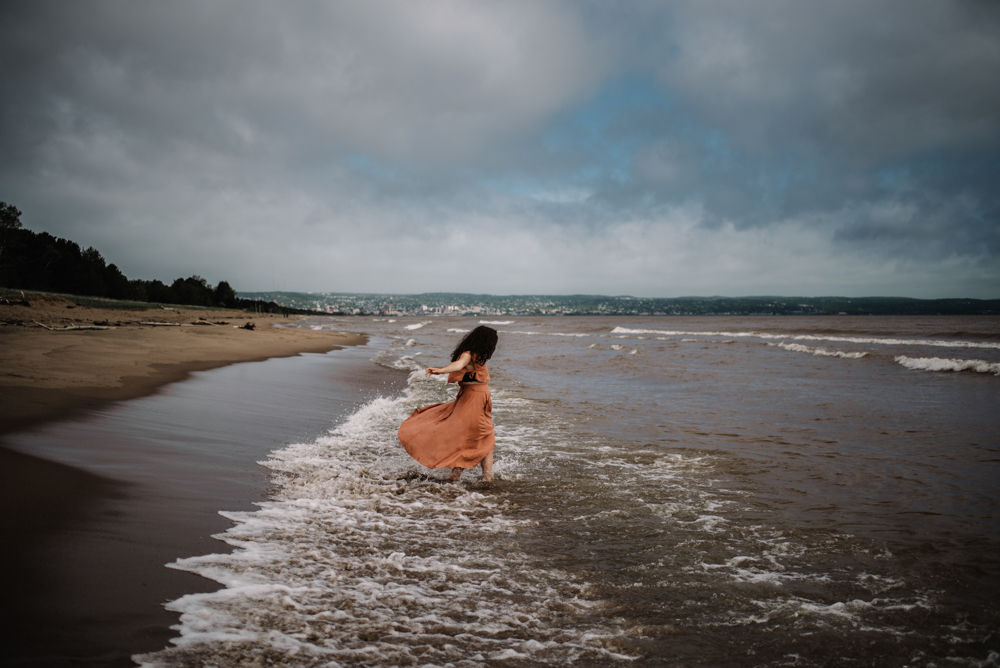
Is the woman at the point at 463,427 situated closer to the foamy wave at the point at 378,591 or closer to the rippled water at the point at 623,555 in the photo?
the rippled water at the point at 623,555

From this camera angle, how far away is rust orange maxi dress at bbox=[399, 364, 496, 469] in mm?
6062

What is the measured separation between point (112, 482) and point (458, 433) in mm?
3488

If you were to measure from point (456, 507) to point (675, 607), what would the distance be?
2550mm

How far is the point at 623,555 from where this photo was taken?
412 cm

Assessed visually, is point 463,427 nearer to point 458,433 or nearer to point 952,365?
point 458,433

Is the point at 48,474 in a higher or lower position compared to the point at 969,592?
higher

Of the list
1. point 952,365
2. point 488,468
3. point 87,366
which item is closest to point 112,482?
point 488,468

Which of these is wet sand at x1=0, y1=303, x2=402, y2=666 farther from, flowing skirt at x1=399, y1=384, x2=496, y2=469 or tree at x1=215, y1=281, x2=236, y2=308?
tree at x1=215, y1=281, x2=236, y2=308

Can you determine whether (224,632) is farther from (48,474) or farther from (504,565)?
(48,474)

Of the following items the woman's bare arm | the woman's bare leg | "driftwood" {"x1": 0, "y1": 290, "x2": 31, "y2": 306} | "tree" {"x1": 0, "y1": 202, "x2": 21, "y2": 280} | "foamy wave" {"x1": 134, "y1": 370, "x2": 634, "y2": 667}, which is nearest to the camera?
"foamy wave" {"x1": 134, "y1": 370, "x2": 634, "y2": 667}

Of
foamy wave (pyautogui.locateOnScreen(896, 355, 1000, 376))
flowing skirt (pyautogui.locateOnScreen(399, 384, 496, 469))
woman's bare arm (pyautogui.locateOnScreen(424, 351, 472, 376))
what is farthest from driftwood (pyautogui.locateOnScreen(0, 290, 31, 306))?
foamy wave (pyautogui.locateOnScreen(896, 355, 1000, 376))

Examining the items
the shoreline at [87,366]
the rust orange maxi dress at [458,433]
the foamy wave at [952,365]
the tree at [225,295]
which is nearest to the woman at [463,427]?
the rust orange maxi dress at [458,433]

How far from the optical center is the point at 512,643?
2.90 metres

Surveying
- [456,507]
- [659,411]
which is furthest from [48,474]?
[659,411]
